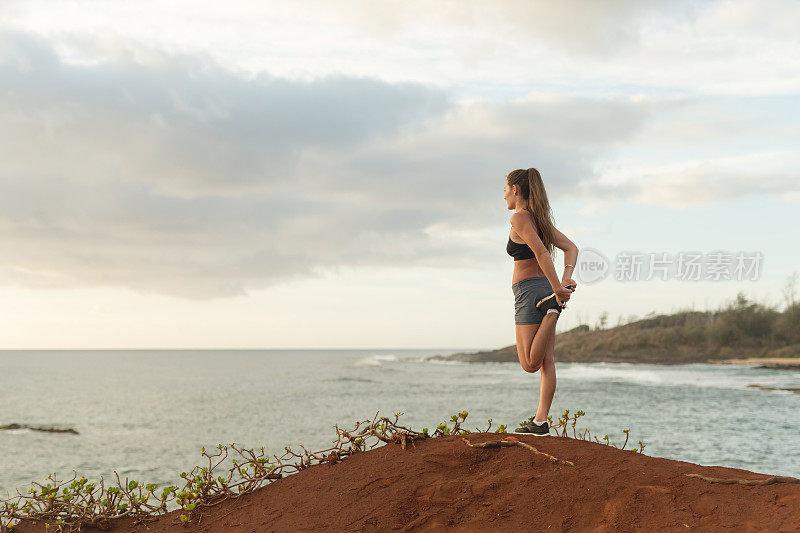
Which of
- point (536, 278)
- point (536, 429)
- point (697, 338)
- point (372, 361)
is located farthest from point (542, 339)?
point (372, 361)

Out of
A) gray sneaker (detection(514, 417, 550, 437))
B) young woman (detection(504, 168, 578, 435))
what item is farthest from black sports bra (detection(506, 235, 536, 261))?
gray sneaker (detection(514, 417, 550, 437))

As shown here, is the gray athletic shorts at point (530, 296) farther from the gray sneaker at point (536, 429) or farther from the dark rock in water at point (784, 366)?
the dark rock in water at point (784, 366)

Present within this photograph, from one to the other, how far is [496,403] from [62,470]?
71.8 ft

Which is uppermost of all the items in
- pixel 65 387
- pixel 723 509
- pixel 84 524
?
pixel 723 509

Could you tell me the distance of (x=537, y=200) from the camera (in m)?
5.45

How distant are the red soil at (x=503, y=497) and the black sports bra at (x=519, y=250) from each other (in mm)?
1628

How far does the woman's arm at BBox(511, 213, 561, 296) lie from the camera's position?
203 inches

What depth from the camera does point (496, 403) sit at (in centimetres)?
3316

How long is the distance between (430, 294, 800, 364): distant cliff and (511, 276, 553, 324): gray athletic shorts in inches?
2927

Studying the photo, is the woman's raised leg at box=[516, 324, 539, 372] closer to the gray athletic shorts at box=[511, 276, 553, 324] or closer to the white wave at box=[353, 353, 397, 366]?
the gray athletic shorts at box=[511, 276, 553, 324]

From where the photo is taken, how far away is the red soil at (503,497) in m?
3.67

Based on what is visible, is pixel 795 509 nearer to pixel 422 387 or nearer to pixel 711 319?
pixel 422 387

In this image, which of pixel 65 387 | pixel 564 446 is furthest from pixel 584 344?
pixel 564 446

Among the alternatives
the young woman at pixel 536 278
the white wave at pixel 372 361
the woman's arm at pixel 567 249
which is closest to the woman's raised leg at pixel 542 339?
the young woman at pixel 536 278
